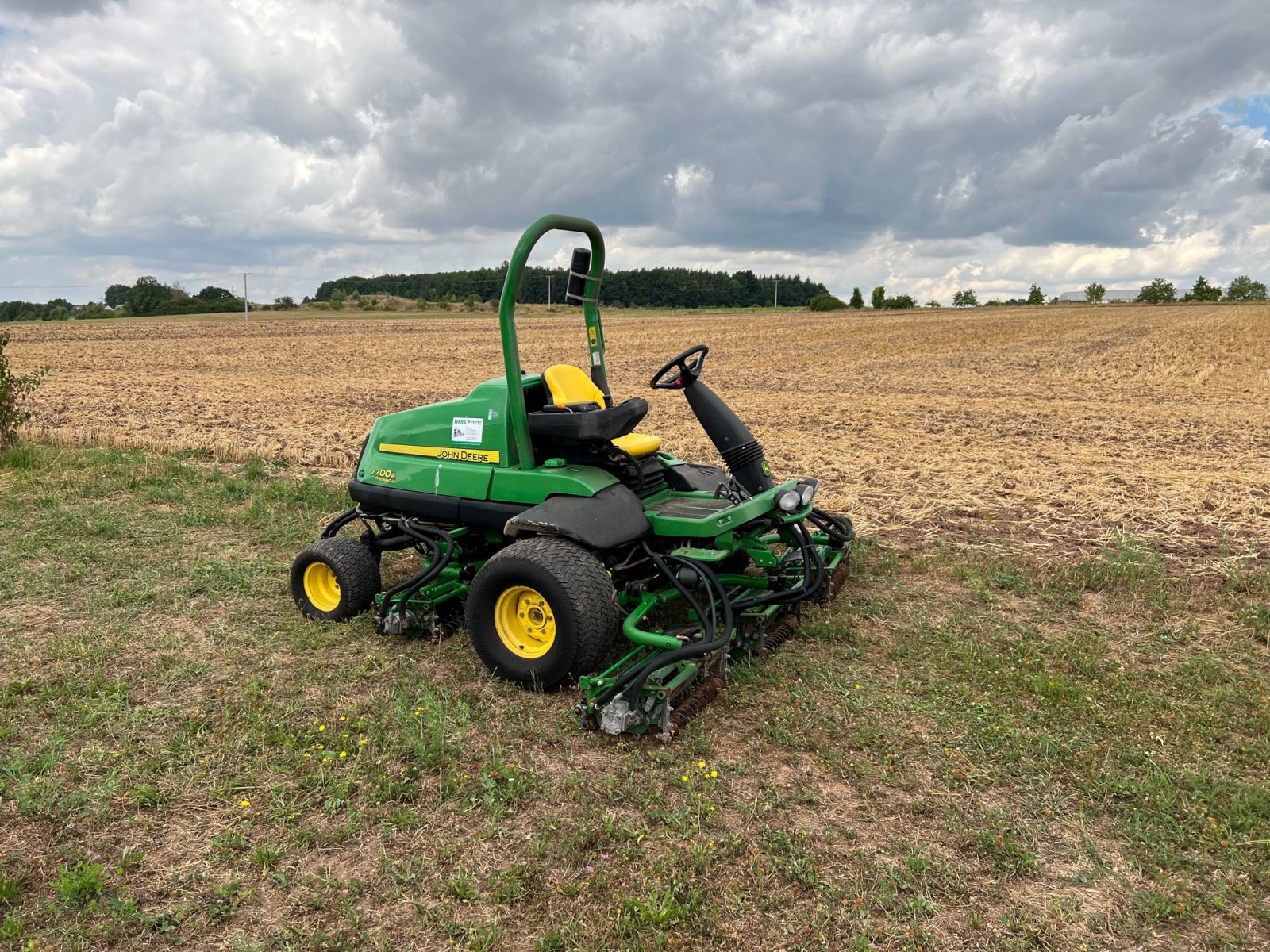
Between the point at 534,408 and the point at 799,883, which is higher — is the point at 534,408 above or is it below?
above

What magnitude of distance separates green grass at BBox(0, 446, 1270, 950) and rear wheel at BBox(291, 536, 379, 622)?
15 centimetres

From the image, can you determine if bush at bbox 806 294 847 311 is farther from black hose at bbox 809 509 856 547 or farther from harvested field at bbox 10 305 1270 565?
black hose at bbox 809 509 856 547

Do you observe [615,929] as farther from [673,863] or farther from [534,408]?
[534,408]

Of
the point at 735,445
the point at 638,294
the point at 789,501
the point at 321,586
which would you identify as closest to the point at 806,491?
the point at 789,501

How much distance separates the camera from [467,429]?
5574mm

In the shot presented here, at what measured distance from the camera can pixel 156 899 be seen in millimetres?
3174

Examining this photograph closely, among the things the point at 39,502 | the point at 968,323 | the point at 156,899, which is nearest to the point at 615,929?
the point at 156,899

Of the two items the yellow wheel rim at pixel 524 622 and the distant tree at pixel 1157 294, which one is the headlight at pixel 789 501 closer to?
the yellow wheel rim at pixel 524 622

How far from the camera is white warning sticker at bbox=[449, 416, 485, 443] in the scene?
18.1 ft

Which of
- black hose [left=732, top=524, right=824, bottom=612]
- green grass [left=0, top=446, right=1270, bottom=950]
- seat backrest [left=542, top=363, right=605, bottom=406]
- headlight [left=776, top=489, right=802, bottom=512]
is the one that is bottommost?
green grass [left=0, top=446, right=1270, bottom=950]

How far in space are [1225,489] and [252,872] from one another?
9188mm

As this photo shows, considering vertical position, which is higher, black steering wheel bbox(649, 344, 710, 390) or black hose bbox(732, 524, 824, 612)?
black steering wheel bbox(649, 344, 710, 390)

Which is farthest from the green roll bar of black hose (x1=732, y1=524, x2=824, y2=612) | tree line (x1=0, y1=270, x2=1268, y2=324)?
tree line (x1=0, y1=270, x2=1268, y2=324)

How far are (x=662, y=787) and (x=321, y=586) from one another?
125 inches
